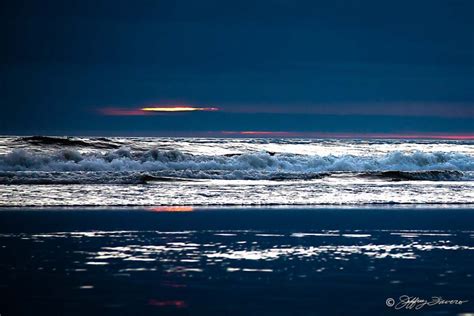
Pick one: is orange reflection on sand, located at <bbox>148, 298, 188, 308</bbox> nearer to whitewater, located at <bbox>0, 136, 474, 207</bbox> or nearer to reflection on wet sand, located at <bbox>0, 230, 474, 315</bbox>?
reflection on wet sand, located at <bbox>0, 230, 474, 315</bbox>

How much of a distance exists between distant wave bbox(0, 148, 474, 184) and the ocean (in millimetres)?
5356

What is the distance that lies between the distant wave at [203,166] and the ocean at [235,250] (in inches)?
211

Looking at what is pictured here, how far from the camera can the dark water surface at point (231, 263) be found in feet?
22.7

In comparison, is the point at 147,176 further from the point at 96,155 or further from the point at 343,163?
the point at 343,163

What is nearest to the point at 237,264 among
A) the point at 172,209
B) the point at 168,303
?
the point at 168,303

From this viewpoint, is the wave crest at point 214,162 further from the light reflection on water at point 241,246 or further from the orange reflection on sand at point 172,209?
the light reflection on water at point 241,246

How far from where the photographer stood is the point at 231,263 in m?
9.12

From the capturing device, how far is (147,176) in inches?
1088

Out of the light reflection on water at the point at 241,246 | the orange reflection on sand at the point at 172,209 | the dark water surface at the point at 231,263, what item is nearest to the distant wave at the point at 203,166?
the orange reflection on sand at the point at 172,209

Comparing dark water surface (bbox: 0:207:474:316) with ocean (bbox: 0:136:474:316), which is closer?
dark water surface (bbox: 0:207:474:316)

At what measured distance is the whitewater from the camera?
18.8 metres
